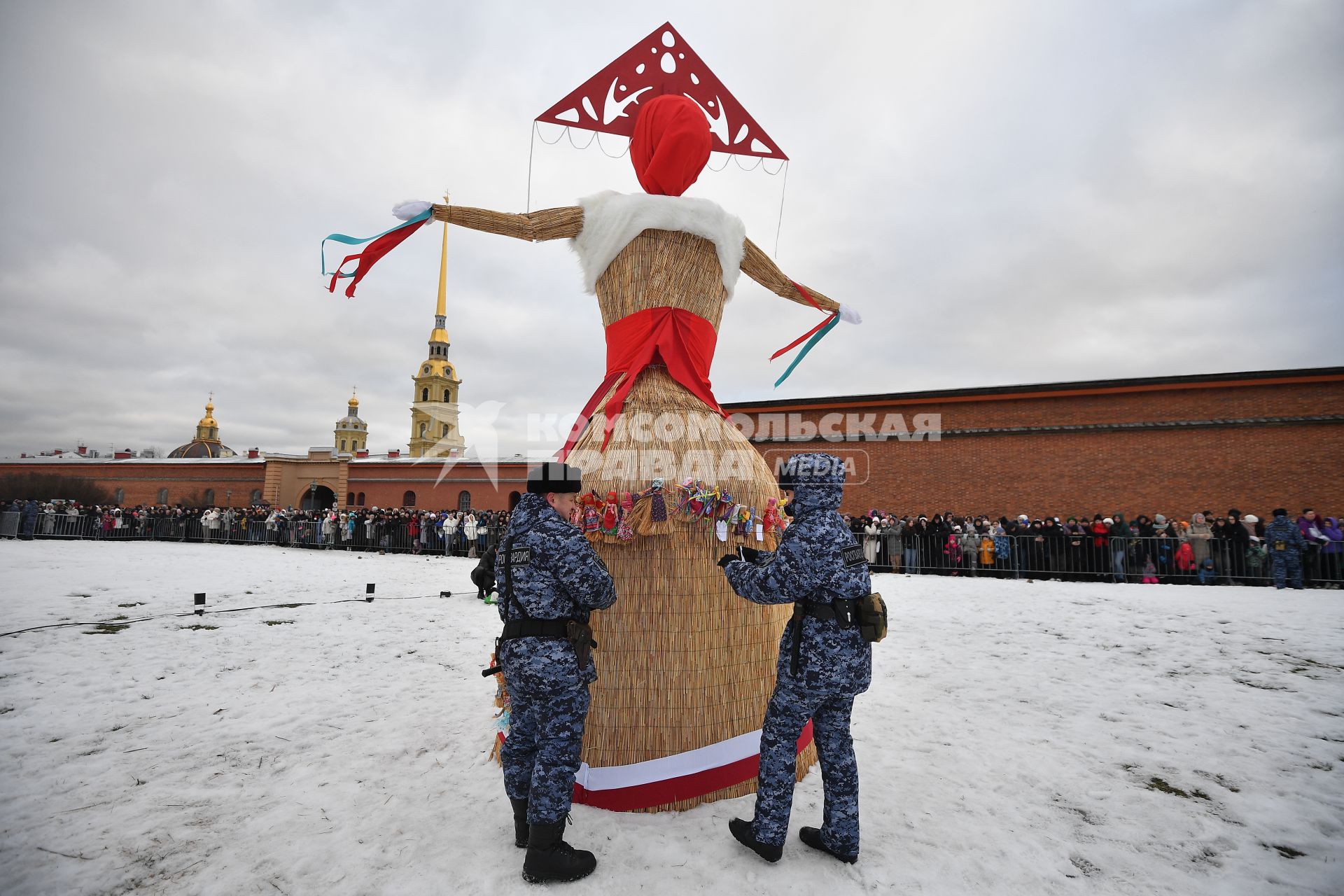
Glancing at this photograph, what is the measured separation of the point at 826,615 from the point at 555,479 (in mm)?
1632

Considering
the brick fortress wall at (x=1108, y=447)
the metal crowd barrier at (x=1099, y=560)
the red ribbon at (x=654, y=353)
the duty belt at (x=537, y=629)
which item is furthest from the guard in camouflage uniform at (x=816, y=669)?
the brick fortress wall at (x=1108, y=447)

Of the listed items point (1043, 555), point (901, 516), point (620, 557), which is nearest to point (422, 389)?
point (901, 516)

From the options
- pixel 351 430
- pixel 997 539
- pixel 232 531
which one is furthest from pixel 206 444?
pixel 997 539

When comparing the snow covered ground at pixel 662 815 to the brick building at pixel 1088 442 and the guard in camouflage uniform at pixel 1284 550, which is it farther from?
the brick building at pixel 1088 442

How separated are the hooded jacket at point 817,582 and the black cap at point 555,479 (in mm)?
1010

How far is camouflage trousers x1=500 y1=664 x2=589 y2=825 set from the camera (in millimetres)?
2881

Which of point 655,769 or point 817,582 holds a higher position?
point 817,582

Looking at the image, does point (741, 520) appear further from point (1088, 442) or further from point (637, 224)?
point (1088, 442)

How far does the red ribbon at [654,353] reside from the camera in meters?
4.08

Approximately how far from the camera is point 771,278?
4.93 meters

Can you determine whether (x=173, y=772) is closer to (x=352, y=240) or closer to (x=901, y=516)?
(x=352, y=240)

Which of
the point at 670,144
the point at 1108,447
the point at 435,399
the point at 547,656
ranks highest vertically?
the point at 435,399

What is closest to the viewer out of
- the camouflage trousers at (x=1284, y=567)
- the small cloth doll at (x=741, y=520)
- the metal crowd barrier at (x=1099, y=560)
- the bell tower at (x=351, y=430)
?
the small cloth doll at (x=741, y=520)

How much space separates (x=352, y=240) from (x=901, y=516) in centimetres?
2043
